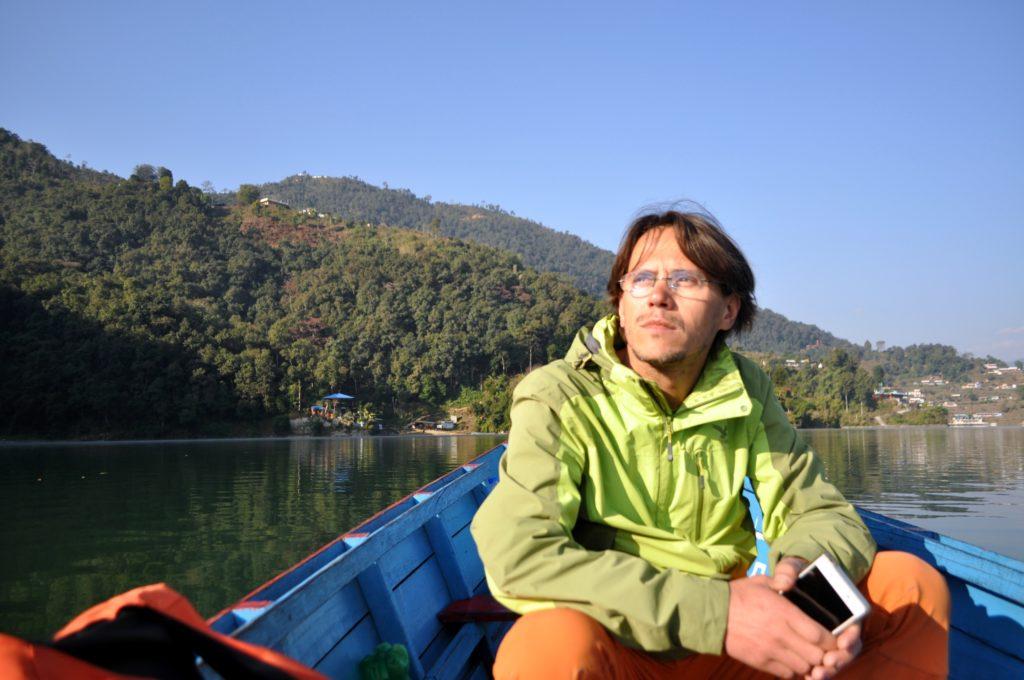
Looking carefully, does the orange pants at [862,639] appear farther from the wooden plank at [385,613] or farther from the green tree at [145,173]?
the green tree at [145,173]

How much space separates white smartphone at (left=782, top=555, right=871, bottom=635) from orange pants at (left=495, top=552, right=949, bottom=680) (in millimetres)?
99

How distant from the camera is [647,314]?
192 centimetres

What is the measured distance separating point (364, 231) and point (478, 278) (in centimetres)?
2190

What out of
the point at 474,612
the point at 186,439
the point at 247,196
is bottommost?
the point at 186,439

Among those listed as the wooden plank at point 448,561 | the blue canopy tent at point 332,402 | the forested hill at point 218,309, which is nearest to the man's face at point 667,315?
the wooden plank at point 448,561

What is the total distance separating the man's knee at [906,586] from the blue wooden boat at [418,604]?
0.64 meters

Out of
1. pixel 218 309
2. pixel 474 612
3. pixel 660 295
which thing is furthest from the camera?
pixel 218 309

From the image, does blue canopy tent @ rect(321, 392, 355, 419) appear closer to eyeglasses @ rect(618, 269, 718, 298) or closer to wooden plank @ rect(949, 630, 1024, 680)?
wooden plank @ rect(949, 630, 1024, 680)

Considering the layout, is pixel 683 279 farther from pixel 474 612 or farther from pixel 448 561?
pixel 448 561

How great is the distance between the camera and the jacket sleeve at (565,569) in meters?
1.49

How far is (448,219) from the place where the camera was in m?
188

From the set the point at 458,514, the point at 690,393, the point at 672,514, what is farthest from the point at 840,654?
the point at 458,514

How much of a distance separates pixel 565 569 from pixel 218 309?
2889 inches

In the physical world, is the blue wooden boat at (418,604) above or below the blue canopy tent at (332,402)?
above
